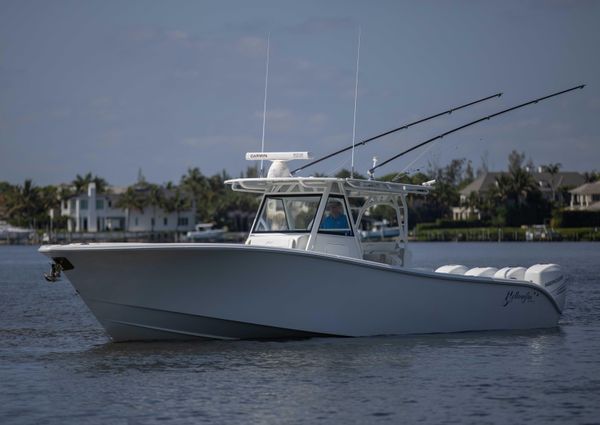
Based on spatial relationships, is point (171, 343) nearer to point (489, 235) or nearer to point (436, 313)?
point (436, 313)

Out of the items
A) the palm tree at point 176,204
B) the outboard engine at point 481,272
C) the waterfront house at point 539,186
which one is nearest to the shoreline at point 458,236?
the palm tree at point 176,204

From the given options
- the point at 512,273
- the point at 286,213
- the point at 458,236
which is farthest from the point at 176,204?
the point at 286,213

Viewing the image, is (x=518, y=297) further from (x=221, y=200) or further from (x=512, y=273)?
(x=221, y=200)

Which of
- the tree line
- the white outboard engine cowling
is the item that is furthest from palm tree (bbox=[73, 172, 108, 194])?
the white outboard engine cowling

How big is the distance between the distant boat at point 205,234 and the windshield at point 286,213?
416 ft

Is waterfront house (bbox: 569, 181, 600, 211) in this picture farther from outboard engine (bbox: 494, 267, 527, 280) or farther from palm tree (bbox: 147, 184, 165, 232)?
outboard engine (bbox: 494, 267, 527, 280)

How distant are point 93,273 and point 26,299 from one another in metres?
19.0

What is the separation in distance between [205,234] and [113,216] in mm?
20230

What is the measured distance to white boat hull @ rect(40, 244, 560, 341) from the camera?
61.0 ft

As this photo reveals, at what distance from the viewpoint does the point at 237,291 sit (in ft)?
61.8

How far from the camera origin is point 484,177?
6875 inches

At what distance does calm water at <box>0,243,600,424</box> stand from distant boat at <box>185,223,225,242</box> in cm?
12640

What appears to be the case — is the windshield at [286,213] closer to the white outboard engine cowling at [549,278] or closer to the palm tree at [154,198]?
the white outboard engine cowling at [549,278]

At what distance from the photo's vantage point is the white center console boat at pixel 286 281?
734 inches
